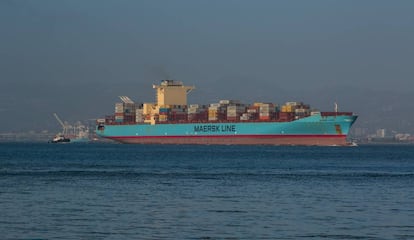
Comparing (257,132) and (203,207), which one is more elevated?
(257,132)

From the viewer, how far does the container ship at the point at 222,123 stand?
398ft

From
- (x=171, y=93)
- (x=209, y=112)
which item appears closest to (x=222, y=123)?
(x=209, y=112)

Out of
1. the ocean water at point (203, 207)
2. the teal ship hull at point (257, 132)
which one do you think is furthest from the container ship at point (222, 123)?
the ocean water at point (203, 207)

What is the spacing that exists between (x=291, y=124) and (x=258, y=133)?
5343 millimetres

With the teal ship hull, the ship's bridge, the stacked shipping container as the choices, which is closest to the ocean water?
the teal ship hull

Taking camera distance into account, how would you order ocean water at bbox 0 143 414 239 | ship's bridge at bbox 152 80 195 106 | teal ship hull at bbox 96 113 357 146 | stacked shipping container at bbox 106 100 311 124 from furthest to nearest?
ship's bridge at bbox 152 80 195 106
stacked shipping container at bbox 106 100 311 124
teal ship hull at bbox 96 113 357 146
ocean water at bbox 0 143 414 239

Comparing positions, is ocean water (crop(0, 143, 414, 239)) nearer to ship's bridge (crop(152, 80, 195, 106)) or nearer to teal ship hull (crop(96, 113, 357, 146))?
teal ship hull (crop(96, 113, 357, 146))

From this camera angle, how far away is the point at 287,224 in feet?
83.7

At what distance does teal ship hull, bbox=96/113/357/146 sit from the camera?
121 m

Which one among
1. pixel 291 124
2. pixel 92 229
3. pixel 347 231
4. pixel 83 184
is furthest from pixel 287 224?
pixel 291 124

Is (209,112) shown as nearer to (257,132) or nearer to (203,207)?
(257,132)

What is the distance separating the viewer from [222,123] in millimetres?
129125

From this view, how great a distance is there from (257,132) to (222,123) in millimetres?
8329

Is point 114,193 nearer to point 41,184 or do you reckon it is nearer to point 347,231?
point 41,184
